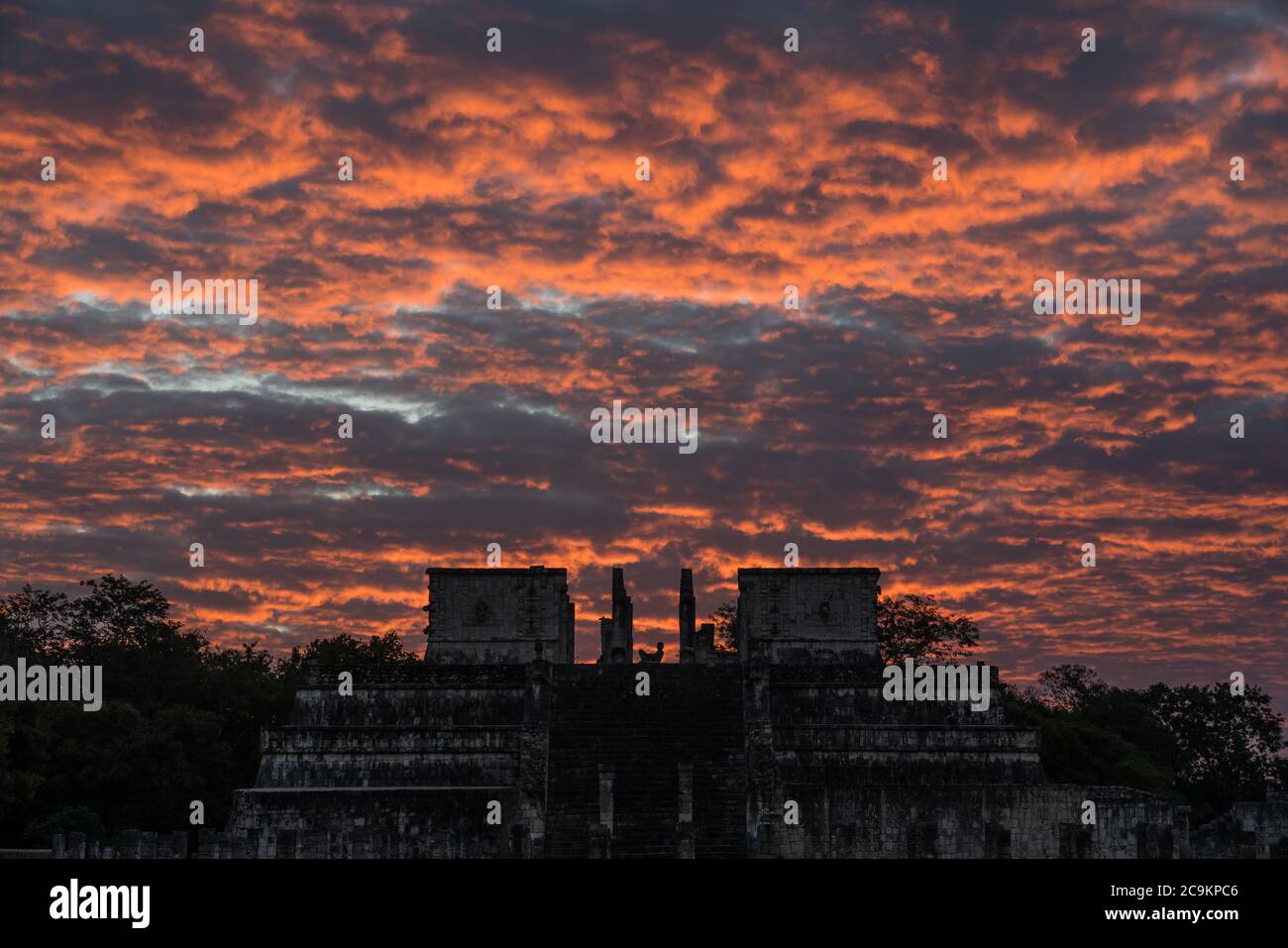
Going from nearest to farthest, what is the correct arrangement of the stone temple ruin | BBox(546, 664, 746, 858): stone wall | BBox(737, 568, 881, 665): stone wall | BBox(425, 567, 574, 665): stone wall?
BBox(546, 664, 746, 858): stone wall → the stone temple ruin → BBox(425, 567, 574, 665): stone wall → BBox(737, 568, 881, 665): stone wall

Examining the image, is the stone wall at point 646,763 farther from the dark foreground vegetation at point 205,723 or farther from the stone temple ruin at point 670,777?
the dark foreground vegetation at point 205,723

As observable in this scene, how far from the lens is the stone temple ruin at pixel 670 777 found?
4525cm

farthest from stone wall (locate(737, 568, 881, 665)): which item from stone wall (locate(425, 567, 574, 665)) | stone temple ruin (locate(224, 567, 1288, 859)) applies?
stone wall (locate(425, 567, 574, 665))

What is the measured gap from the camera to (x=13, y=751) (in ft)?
176

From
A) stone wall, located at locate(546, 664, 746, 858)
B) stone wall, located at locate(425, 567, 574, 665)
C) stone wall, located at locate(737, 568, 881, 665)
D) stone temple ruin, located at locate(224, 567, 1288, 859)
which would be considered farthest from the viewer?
stone wall, located at locate(737, 568, 881, 665)

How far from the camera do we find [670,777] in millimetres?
46375

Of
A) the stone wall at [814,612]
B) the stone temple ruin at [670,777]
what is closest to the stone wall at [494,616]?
the stone temple ruin at [670,777]

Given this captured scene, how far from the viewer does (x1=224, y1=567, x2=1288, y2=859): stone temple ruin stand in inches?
1781

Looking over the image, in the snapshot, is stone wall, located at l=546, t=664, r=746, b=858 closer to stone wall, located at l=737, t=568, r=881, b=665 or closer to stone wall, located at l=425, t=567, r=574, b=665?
stone wall, located at l=425, t=567, r=574, b=665

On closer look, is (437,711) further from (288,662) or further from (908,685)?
(288,662)

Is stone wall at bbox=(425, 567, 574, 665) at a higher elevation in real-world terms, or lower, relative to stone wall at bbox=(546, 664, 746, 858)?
higher

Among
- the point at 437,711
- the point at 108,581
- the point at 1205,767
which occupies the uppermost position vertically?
the point at 108,581
